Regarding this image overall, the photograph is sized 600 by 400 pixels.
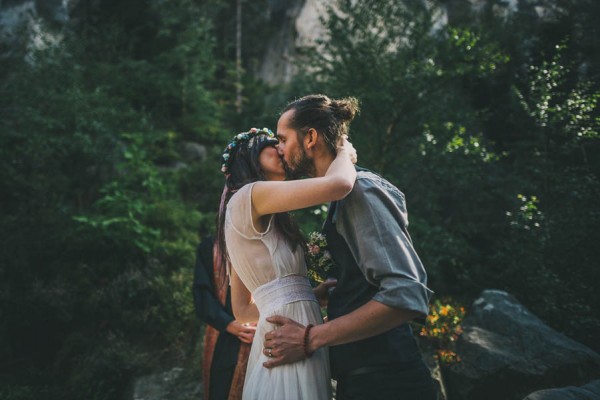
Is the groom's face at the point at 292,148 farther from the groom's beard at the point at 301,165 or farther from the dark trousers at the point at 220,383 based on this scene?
the dark trousers at the point at 220,383

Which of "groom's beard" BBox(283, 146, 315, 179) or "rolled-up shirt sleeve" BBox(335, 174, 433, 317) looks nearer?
"rolled-up shirt sleeve" BBox(335, 174, 433, 317)

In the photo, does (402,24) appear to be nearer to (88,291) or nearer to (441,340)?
(441,340)

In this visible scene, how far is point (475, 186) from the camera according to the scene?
7.73m

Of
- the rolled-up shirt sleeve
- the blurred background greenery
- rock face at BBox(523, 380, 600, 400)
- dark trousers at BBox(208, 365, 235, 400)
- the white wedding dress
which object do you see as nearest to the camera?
the rolled-up shirt sleeve

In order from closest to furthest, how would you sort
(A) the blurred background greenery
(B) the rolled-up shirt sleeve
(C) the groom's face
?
1. (B) the rolled-up shirt sleeve
2. (C) the groom's face
3. (A) the blurred background greenery

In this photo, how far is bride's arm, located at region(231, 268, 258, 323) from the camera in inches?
80.1

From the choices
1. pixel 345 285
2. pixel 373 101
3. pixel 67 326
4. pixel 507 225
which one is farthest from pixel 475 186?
pixel 67 326

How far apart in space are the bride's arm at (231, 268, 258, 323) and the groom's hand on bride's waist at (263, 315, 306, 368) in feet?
1.25

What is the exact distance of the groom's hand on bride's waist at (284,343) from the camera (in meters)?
1.61

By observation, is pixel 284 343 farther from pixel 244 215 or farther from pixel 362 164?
pixel 362 164

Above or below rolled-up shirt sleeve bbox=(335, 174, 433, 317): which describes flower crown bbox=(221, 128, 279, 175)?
above

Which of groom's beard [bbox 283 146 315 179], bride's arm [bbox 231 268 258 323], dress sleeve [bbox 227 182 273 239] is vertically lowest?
bride's arm [bbox 231 268 258 323]

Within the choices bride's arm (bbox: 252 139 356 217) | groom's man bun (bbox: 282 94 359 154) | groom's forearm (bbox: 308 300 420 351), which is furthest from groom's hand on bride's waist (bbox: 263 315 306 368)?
groom's man bun (bbox: 282 94 359 154)

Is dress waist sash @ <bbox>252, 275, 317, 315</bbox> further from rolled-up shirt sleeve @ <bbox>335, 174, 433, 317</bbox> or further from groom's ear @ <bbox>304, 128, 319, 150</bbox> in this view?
groom's ear @ <bbox>304, 128, 319, 150</bbox>
